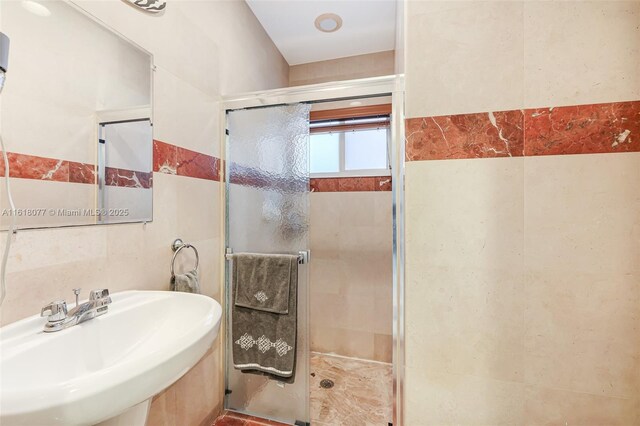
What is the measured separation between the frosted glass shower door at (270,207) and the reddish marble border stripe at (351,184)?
2.37ft

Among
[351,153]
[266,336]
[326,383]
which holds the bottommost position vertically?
[326,383]

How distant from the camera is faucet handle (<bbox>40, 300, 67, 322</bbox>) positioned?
710mm

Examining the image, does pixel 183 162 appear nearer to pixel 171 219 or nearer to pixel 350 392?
pixel 171 219

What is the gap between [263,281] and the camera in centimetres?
144

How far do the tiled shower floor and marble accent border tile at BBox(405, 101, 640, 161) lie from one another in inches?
59.3

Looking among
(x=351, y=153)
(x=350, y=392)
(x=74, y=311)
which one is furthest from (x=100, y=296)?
(x=351, y=153)

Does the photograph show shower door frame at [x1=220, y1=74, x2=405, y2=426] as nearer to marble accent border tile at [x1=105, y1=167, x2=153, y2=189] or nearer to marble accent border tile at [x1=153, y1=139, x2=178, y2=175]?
marble accent border tile at [x1=153, y1=139, x2=178, y2=175]

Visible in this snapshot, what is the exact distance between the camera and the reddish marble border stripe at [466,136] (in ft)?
2.62

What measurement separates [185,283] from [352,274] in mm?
1294

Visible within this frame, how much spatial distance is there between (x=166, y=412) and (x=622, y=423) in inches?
60.5

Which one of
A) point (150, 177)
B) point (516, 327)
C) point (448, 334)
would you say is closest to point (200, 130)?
point (150, 177)

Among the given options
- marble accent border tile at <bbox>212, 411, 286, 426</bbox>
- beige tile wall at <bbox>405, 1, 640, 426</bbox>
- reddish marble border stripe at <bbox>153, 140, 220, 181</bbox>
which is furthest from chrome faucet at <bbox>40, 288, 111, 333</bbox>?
marble accent border tile at <bbox>212, 411, 286, 426</bbox>

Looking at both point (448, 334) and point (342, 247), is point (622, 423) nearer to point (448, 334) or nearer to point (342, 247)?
point (448, 334)

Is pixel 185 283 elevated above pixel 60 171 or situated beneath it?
situated beneath
